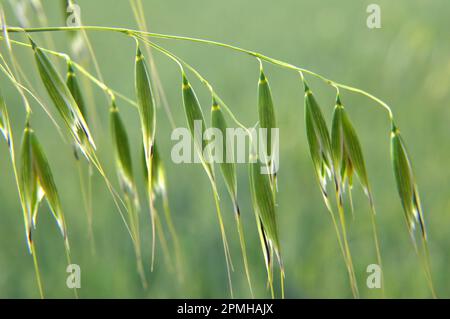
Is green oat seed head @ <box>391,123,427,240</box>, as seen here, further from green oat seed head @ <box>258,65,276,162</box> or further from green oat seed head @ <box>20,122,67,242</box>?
green oat seed head @ <box>20,122,67,242</box>

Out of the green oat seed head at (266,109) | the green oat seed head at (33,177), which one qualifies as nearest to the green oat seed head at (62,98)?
the green oat seed head at (33,177)

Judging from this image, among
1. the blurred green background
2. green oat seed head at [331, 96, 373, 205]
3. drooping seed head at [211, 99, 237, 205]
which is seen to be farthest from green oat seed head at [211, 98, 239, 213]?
the blurred green background

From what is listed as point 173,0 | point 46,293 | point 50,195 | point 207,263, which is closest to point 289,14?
point 173,0

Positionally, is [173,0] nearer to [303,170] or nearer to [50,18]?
[50,18]

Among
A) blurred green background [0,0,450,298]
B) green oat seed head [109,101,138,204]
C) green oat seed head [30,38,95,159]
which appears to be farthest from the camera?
blurred green background [0,0,450,298]

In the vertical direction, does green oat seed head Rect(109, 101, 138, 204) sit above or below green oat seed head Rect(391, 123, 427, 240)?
above

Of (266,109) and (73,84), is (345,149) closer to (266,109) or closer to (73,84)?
(266,109)

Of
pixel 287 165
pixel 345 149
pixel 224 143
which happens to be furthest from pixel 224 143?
pixel 287 165
